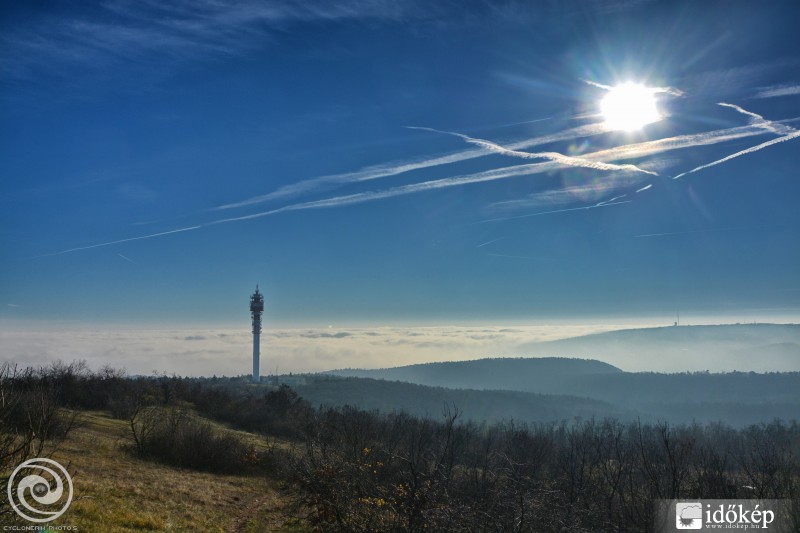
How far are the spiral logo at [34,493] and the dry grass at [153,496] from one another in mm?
374

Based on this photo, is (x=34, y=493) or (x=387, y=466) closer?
(x=34, y=493)

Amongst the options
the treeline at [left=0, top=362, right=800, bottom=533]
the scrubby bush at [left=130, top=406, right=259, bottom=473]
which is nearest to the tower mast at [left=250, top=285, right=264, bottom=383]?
the treeline at [left=0, top=362, right=800, bottom=533]

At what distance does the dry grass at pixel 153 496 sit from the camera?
1534 centimetres

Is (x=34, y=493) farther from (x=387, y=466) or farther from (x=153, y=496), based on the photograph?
(x=387, y=466)

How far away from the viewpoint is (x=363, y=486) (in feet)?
43.4

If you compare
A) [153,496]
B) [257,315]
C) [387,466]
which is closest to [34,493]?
[153,496]

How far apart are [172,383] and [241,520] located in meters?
53.3

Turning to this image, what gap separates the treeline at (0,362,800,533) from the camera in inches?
460

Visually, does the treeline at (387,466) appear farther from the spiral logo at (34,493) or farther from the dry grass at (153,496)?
the dry grass at (153,496)

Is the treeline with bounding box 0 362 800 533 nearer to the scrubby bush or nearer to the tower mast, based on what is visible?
the scrubby bush

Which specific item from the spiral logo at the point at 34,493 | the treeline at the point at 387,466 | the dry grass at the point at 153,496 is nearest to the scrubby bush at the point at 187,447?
the treeline at the point at 387,466

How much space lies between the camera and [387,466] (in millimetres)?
22547

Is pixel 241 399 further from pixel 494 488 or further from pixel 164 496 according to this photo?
pixel 494 488

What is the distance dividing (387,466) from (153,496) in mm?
9264
